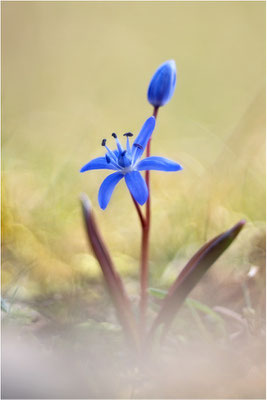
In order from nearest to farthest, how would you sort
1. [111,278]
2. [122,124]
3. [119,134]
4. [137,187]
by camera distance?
[137,187] < [111,278] < [119,134] < [122,124]

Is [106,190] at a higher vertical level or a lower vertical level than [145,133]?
lower

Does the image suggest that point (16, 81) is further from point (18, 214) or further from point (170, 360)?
point (170, 360)

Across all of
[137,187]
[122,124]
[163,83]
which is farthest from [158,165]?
[122,124]

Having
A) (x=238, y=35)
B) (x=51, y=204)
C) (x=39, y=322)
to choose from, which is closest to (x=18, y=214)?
(x=51, y=204)

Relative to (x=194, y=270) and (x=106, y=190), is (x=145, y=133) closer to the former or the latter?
(x=106, y=190)

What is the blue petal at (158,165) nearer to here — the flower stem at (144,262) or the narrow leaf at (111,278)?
the flower stem at (144,262)

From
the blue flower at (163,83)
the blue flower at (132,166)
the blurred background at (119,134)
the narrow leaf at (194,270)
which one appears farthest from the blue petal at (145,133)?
the blurred background at (119,134)
